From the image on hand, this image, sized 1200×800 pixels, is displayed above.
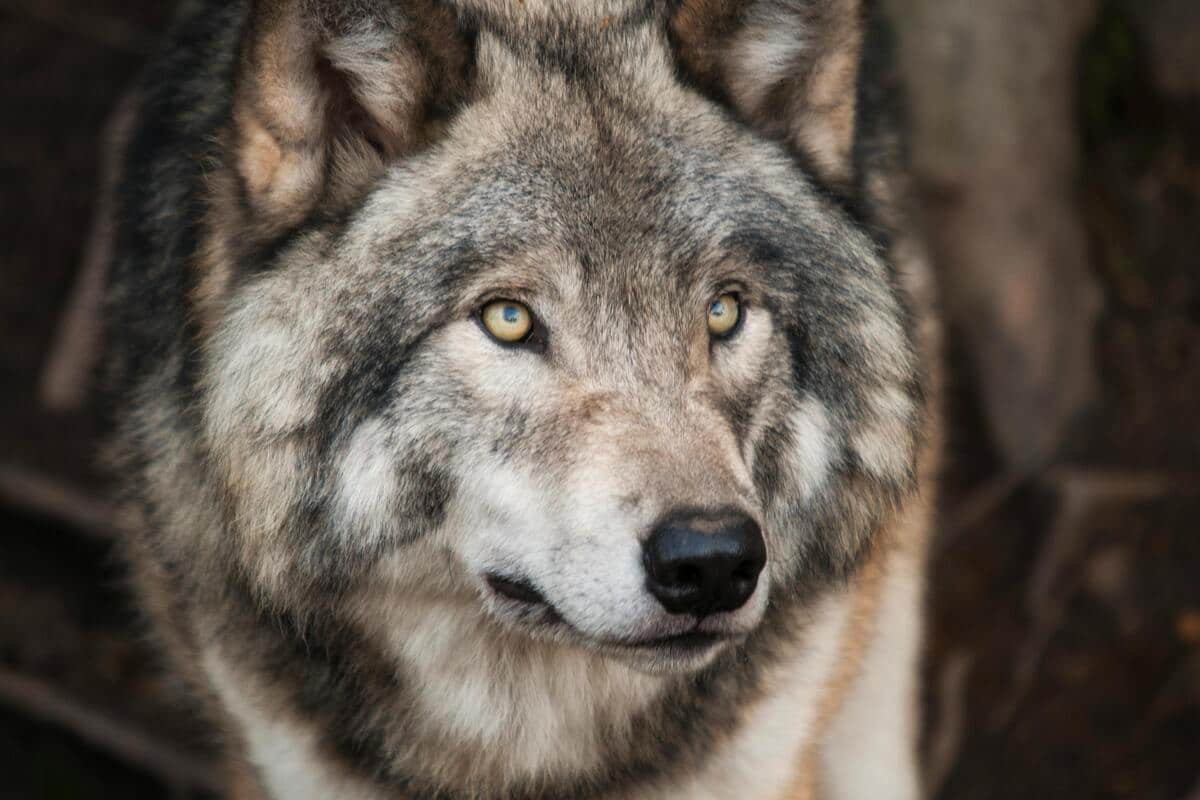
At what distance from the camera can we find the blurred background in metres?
5.25

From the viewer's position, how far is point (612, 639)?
2.42 m

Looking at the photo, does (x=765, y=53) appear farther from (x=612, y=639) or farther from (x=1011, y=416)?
(x=1011, y=416)

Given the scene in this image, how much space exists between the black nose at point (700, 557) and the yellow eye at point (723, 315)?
1.52ft

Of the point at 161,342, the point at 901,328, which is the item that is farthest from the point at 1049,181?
the point at 161,342

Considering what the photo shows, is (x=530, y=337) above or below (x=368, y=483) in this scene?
above

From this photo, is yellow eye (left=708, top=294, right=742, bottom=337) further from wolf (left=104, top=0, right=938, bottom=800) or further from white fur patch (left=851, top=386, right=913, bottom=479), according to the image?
white fur patch (left=851, top=386, right=913, bottom=479)

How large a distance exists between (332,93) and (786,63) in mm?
927

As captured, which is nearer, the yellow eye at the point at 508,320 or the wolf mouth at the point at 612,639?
the wolf mouth at the point at 612,639

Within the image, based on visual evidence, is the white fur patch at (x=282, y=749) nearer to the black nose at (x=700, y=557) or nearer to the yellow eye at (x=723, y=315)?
the black nose at (x=700, y=557)

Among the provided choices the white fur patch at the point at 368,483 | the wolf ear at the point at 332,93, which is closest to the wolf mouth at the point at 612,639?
the white fur patch at the point at 368,483

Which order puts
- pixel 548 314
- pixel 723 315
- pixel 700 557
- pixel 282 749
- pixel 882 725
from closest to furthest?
pixel 700 557 → pixel 548 314 → pixel 723 315 → pixel 282 749 → pixel 882 725

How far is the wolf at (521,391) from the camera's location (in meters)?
2.49

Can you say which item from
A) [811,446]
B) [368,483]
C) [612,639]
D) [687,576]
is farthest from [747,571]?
[368,483]

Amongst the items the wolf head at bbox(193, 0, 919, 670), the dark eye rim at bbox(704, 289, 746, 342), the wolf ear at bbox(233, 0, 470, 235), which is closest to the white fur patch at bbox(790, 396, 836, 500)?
the wolf head at bbox(193, 0, 919, 670)
